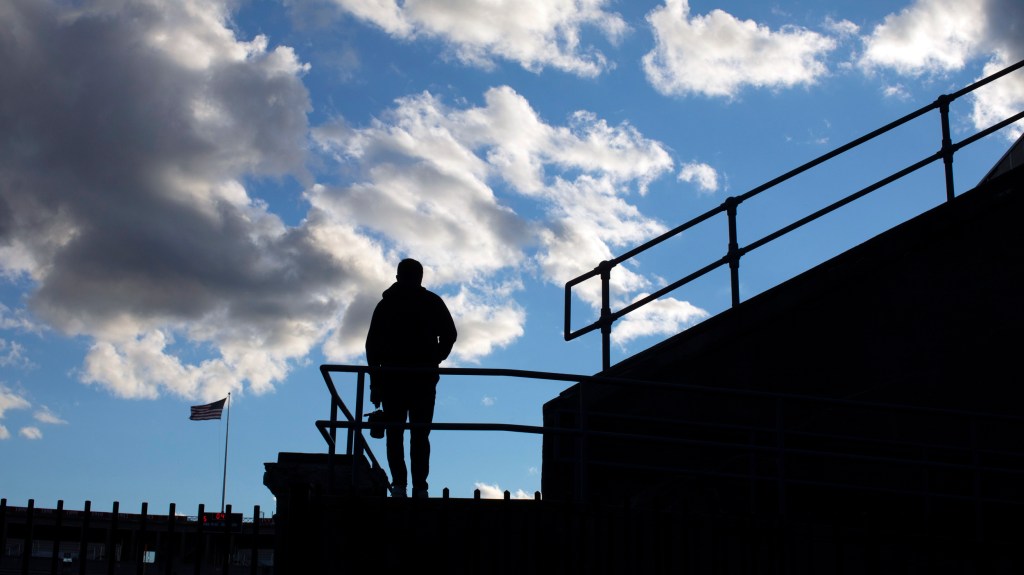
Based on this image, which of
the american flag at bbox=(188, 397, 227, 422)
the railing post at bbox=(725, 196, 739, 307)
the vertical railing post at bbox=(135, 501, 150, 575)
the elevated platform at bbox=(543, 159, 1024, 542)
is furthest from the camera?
the american flag at bbox=(188, 397, 227, 422)

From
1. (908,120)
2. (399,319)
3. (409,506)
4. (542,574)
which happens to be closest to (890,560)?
(542,574)

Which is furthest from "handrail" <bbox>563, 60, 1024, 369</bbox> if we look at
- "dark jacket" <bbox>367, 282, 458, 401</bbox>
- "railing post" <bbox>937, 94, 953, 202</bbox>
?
"dark jacket" <bbox>367, 282, 458, 401</bbox>

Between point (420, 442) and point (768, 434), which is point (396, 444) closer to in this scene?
point (420, 442)

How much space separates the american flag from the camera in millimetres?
56438

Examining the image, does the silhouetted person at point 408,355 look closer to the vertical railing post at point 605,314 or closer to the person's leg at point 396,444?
the person's leg at point 396,444

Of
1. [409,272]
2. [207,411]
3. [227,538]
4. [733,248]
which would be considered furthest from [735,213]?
[207,411]

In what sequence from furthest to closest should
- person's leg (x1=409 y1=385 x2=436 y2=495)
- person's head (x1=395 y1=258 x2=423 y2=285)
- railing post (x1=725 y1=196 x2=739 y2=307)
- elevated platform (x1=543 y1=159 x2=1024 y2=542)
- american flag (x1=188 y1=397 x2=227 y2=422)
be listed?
american flag (x1=188 y1=397 x2=227 y2=422), railing post (x1=725 y1=196 x2=739 y2=307), elevated platform (x1=543 y1=159 x2=1024 y2=542), person's head (x1=395 y1=258 x2=423 y2=285), person's leg (x1=409 y1=385 x2=436 y2=495)

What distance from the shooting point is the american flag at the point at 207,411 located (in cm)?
5644

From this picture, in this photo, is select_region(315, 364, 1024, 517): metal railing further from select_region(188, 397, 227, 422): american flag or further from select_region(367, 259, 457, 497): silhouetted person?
select_region(188, 397, 227, 422): american flag

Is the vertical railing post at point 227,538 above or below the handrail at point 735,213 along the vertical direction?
below

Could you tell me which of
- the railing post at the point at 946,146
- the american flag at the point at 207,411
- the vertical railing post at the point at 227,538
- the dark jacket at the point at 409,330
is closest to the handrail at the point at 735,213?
the railing post at the point at 946,146

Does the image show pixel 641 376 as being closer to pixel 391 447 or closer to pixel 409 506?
pixel 391 447

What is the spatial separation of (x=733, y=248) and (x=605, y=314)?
126cm

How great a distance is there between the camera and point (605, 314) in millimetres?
10234
